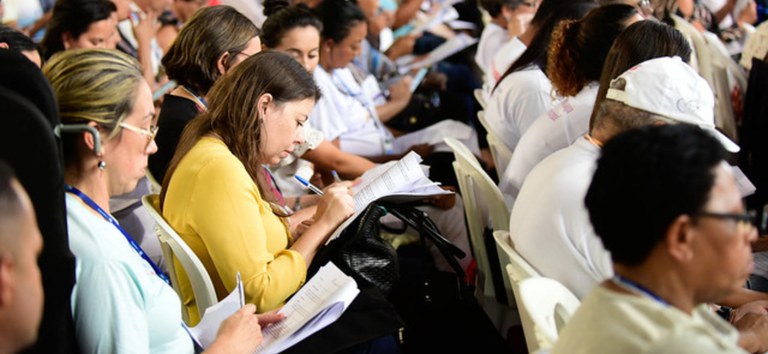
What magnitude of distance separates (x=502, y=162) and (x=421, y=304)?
84 cm

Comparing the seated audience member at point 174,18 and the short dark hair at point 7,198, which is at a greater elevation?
the short dark hair at point 7,198

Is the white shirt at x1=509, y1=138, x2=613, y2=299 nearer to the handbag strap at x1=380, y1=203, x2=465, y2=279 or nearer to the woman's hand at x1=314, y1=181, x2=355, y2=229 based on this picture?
the handbag strap at x1=380, y1=203, x2=465, y2=279

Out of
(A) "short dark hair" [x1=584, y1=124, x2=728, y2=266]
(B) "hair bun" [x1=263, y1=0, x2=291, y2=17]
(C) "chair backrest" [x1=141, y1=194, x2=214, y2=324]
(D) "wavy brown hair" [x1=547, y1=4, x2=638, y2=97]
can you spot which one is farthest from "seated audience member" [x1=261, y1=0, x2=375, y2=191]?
(A) "short dark hair" [x1=584, y1=124, x2=728, y2=266]

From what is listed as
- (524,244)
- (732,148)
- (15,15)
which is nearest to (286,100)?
(524,244)

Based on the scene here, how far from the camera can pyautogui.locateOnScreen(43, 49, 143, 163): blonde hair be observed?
1638mm

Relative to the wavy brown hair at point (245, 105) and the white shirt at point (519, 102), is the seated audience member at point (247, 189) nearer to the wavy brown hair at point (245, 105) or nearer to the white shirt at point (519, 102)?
the wavy brown hair at point (245, 105)

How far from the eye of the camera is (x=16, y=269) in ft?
3.44

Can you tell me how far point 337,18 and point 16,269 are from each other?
2924mm

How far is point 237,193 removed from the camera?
2.07m

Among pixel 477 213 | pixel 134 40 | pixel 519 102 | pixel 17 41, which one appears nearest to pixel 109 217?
pixel 17 41

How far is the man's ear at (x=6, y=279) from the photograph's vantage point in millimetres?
1023

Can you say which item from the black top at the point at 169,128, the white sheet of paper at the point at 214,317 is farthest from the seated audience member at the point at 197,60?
the white sheet of paper at the point at 214,317

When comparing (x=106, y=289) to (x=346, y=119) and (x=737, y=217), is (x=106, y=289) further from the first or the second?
(x=346, y=119)

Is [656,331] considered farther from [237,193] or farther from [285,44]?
[285,44]
